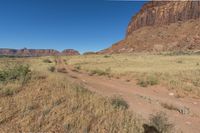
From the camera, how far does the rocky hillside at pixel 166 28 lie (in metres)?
73.7

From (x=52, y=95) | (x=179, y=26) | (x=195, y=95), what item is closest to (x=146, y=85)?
(x=195, y=95)

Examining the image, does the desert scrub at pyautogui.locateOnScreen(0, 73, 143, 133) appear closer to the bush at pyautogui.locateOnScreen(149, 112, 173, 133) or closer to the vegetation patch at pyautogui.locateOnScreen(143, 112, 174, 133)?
the vegetation patch at pyautogui.locateOnScreen(143, 112, 174, 133)

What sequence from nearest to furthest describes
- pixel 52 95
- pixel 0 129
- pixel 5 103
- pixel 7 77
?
pixel 0 129 → pixel 5 103 → pixel 52 95 → pixel 7 77

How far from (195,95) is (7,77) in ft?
30.6

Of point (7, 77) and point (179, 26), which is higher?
point (179, 26)

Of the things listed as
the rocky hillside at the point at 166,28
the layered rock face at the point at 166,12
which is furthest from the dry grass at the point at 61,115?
the layered rock face at the point at 166,12

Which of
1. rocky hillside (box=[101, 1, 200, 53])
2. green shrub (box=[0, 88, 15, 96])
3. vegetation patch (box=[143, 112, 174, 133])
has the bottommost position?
vegetation patch (box=[143, 112, 174, 133])

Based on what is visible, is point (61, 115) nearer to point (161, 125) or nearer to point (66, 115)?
point (66, 115)

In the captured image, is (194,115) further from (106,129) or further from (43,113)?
(43,113)

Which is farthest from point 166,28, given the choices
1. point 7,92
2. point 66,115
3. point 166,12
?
point 66,115

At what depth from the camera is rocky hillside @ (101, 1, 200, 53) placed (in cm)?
7366

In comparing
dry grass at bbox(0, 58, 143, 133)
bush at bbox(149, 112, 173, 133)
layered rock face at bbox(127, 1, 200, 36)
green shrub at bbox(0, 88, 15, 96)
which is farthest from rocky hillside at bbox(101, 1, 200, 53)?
green shrub at bbox(0, 88, 15, 96)

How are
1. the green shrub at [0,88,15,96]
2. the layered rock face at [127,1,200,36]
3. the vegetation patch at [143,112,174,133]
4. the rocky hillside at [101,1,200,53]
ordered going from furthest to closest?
1. the layered rock face at [127,1,200,36]
2. the rocky hillside at [101,1,200,53]
3. the green shrub at [0,88,15,96]
4. the vegetation patch at [143,112,174,133]

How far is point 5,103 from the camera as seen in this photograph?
189 inches
